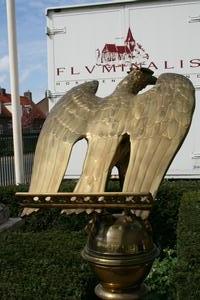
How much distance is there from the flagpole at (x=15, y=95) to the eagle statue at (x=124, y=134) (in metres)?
7.12

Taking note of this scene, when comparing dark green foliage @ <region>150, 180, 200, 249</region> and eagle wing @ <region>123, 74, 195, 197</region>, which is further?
dark green foliage @ <region>150, 180, 200, 249</region>

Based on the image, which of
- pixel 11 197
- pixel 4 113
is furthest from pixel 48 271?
pixel 4 113

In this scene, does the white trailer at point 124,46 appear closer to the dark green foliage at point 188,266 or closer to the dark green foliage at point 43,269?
the dark green foliage at point 43,269

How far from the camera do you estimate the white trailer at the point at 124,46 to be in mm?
10172

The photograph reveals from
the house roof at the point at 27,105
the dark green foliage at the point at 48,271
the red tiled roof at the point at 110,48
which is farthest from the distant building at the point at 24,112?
the dark green foliage at the point at 48,271

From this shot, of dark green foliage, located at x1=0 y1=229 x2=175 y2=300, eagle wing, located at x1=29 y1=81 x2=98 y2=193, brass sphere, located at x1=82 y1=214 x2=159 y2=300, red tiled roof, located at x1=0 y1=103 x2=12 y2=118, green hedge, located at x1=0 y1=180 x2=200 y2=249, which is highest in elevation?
eagle wing, located at x1=29 y1=81 x2=98 y2=193

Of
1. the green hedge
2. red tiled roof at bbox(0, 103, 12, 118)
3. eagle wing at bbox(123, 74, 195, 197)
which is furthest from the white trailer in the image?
red tiled roof at bbox(0, 103, 12, 118)

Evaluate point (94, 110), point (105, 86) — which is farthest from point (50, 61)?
point (94, 110)

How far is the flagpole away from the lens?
9.84 meters

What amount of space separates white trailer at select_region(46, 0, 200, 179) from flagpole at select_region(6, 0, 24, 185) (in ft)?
2.60

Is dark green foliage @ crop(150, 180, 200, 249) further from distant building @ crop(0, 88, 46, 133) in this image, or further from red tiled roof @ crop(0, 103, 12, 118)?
red tiled roof @ crop(0, 103, 12, 118)

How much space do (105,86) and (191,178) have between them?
8.02 ft

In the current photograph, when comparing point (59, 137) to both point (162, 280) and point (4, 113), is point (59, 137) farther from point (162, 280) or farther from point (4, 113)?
point (4, 113)

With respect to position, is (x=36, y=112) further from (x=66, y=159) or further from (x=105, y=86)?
(x=66, y=159)
